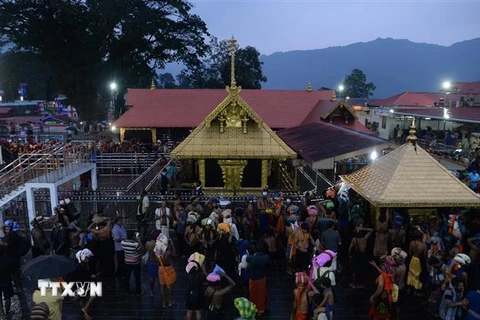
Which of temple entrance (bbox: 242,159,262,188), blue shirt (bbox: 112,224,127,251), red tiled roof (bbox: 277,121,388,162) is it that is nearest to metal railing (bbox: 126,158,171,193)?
temple entrance (bbox: 242,159,262,188)

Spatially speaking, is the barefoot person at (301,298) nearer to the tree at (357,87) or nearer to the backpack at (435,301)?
the backpack at (435,301)

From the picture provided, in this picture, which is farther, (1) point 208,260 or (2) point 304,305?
(1) point 208,260

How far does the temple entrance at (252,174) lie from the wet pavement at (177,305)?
7452 millimetres

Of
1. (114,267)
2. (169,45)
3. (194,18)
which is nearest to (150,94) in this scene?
(169,45)

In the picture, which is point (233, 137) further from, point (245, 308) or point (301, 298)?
point (245, 308)

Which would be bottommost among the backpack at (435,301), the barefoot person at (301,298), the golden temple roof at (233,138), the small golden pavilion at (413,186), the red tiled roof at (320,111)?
the backpack at (435,301)

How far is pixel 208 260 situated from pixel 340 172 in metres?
12.8

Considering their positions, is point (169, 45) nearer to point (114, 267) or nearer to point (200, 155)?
point (200, 155)

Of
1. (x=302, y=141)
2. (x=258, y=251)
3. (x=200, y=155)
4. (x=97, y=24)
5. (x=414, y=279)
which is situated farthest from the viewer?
(x=97, y=24)

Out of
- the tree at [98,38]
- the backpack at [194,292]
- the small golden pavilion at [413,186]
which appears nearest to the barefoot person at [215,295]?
the backpack at [194,292]

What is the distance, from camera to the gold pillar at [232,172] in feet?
54.9

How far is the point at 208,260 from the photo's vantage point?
10.9 meters

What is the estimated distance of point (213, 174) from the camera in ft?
56.6

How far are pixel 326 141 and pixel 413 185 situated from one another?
364 inches
